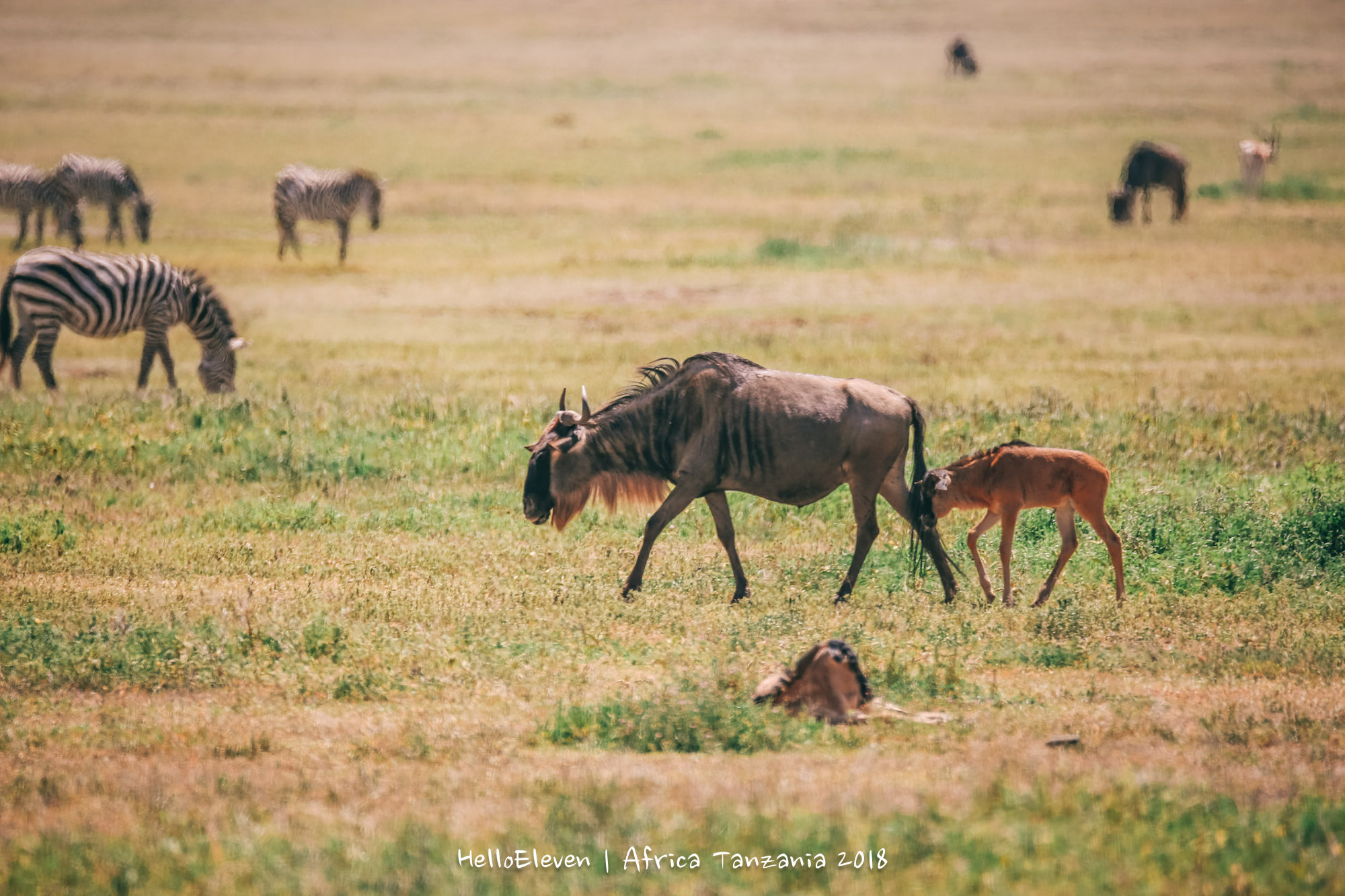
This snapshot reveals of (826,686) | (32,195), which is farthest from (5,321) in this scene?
(32,195)

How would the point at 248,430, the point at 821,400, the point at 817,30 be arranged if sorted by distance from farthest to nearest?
1. the point at 817,30
2. the point at 248,430
3. the point at 821,400

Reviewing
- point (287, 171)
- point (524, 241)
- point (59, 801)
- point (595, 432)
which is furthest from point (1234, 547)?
point (287, 171)

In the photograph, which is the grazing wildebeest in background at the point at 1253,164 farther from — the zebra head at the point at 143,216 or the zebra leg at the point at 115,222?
the zebra leg at the point at 115,222

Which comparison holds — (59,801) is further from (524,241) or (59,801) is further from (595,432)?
(524,241)

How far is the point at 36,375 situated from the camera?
21.0m

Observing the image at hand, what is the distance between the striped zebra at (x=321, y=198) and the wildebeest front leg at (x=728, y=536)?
22088 mm

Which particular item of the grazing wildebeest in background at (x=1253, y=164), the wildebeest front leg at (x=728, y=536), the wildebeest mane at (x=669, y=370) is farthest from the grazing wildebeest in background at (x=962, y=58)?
the wildebeest front leg at (x=728, y=536)

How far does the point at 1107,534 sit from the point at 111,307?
13651 millimetres

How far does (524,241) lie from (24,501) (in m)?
20.2

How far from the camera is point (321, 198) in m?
33.4

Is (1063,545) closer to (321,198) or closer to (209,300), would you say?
(209,300)

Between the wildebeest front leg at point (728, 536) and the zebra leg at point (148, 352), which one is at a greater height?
the zebra leg at point (148, 352)

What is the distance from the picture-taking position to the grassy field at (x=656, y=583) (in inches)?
242

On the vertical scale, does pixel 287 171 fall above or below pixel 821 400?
above
